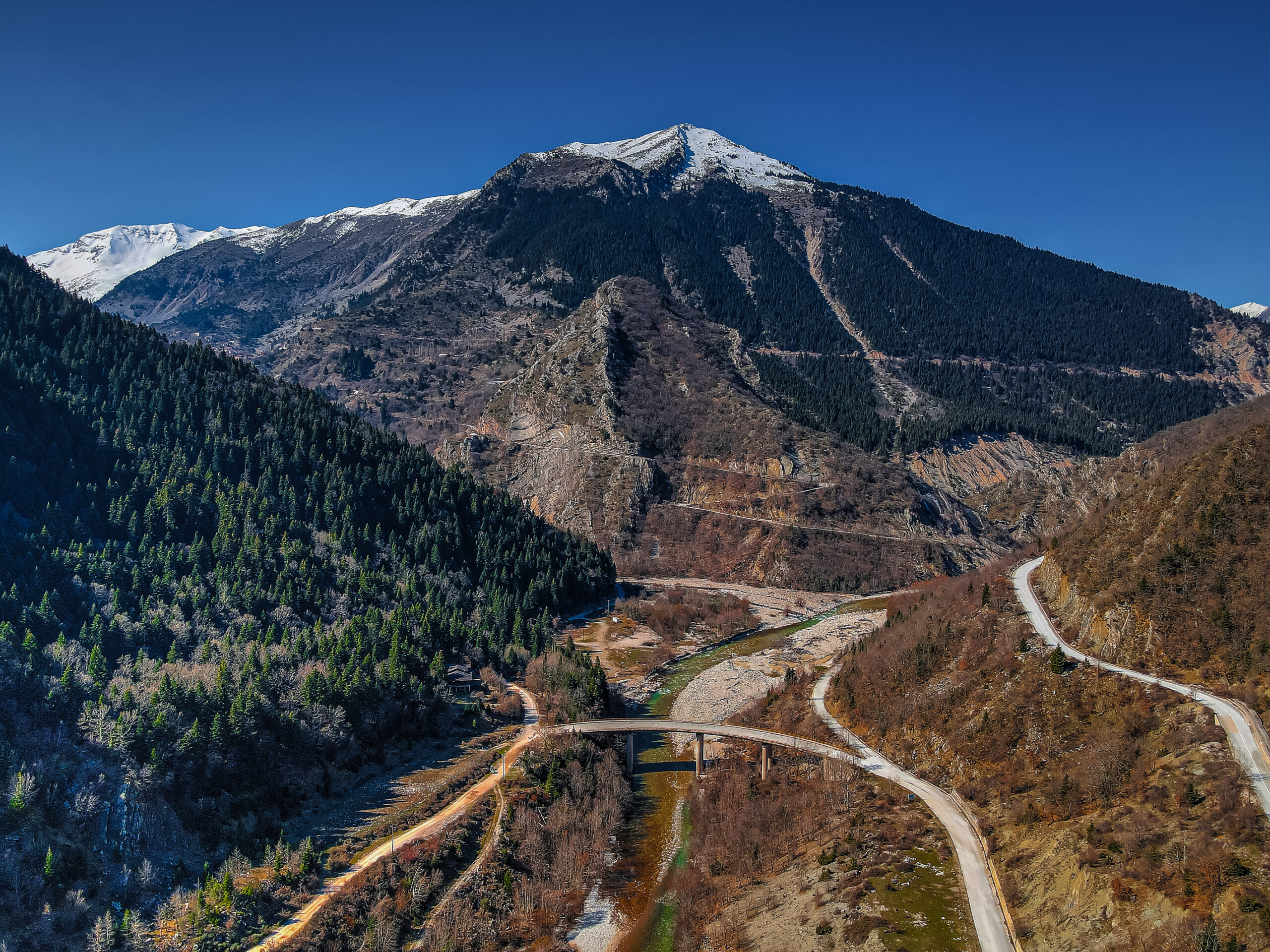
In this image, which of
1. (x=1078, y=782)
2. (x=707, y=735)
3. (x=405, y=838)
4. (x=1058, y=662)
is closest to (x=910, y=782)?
(x=1078, y=782)

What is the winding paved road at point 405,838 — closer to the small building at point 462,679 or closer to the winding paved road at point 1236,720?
the small building at point 462,679

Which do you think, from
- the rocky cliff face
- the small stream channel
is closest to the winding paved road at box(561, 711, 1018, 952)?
the small stream channel

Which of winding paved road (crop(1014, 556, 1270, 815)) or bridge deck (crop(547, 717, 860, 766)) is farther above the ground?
winding paved road (crop(1014, 556, 1270, 815))

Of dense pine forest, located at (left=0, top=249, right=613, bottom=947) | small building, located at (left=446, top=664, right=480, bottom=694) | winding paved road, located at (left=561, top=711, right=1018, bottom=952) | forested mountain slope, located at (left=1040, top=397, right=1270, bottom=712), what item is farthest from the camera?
small building, located at (left=446, top=664, right=480, bottom=694)

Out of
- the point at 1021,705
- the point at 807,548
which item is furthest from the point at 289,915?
the point at 807,548

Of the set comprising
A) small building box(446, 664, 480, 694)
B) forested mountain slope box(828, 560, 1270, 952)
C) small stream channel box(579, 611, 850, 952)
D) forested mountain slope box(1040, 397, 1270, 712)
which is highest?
forested mountain slope box(1040, 397, 1270, 712)

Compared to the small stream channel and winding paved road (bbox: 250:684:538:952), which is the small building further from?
the small stream channel

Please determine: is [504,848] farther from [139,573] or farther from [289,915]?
[139,573]
